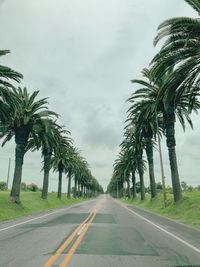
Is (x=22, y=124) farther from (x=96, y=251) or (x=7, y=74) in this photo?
(x=96, y=251)

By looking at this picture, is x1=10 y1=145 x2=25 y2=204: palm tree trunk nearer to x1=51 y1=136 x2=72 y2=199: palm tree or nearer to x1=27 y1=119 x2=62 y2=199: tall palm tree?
x1=27 y1=119 x2=62 y2=199: tall palm tree

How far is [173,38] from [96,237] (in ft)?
37.3

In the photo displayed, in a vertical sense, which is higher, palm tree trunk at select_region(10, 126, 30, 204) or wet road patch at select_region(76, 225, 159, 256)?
palm tree trunk at select_region(10, 126, 30, 204)

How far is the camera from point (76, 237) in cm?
803

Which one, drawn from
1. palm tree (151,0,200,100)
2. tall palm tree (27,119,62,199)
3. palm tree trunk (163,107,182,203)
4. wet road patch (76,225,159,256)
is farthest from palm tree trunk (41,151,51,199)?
wet road patch (76,225,159,256)

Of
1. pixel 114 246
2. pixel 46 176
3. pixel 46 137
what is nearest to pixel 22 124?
pixel 46 137

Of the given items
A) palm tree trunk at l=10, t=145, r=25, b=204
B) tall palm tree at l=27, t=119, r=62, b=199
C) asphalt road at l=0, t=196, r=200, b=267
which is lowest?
asphalt road at l=0, t=196, r=200, b=267

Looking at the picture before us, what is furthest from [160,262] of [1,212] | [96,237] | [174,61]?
[1,212]

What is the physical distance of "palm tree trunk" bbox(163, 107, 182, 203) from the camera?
835 inches

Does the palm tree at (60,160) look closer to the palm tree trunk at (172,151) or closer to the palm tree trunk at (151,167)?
the palm tree trunk at (151,167)

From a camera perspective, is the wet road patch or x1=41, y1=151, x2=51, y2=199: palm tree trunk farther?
x1=41, y1=151, x2=51, y2=199: palm tree trunk

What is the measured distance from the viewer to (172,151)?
71.7 feet

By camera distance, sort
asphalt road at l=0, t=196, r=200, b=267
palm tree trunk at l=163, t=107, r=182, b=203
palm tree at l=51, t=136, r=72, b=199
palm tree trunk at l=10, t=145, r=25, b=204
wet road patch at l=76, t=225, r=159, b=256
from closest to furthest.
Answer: asphalt road at l=0, t=196, r=200, b=267
wet road patch at l=76, t=225, r=159, b=256
palm tree trunk at l=163, t=107, r=182, b=203
palm tree trunk at l=10, t=145, r=25, b=204
palm tree at l=51, t=136, r=72, b=199

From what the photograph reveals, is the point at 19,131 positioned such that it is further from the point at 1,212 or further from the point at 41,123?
the point at 1,212
